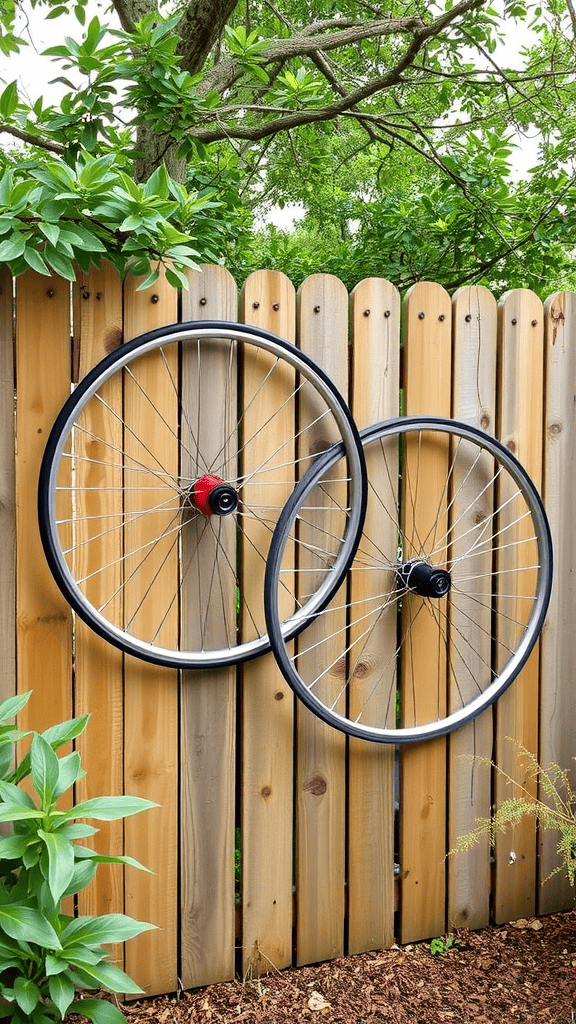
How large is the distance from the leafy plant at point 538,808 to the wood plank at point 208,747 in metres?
A: 0.71

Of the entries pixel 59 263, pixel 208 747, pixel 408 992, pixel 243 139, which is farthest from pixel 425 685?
pixel 243 139

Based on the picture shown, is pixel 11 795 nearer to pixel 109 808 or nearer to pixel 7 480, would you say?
pixel 109 808

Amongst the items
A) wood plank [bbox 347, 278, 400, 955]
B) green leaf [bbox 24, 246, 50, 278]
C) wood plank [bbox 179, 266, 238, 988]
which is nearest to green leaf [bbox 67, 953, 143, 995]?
wood plank [bbox 179, 266, 238, 988]

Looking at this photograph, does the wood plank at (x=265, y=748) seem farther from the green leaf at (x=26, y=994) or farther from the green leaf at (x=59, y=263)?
the green leaf at (x=26, y=994)

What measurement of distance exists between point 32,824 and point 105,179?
4.45 feet

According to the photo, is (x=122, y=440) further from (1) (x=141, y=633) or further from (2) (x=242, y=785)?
(2) (x=242, y=785)

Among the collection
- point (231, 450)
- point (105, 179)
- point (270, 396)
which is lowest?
point (231, 450)

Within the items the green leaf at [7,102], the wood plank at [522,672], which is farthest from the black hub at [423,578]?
the green leaf at [7,102]

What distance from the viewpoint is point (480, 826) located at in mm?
2322

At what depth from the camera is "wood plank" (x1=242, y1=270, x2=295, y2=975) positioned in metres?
2.04

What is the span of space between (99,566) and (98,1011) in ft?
3.15

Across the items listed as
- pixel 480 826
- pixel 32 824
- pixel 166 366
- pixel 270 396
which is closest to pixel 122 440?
pixel 166 366

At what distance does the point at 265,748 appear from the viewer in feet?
6.78

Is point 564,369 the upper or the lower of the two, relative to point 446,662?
upper
